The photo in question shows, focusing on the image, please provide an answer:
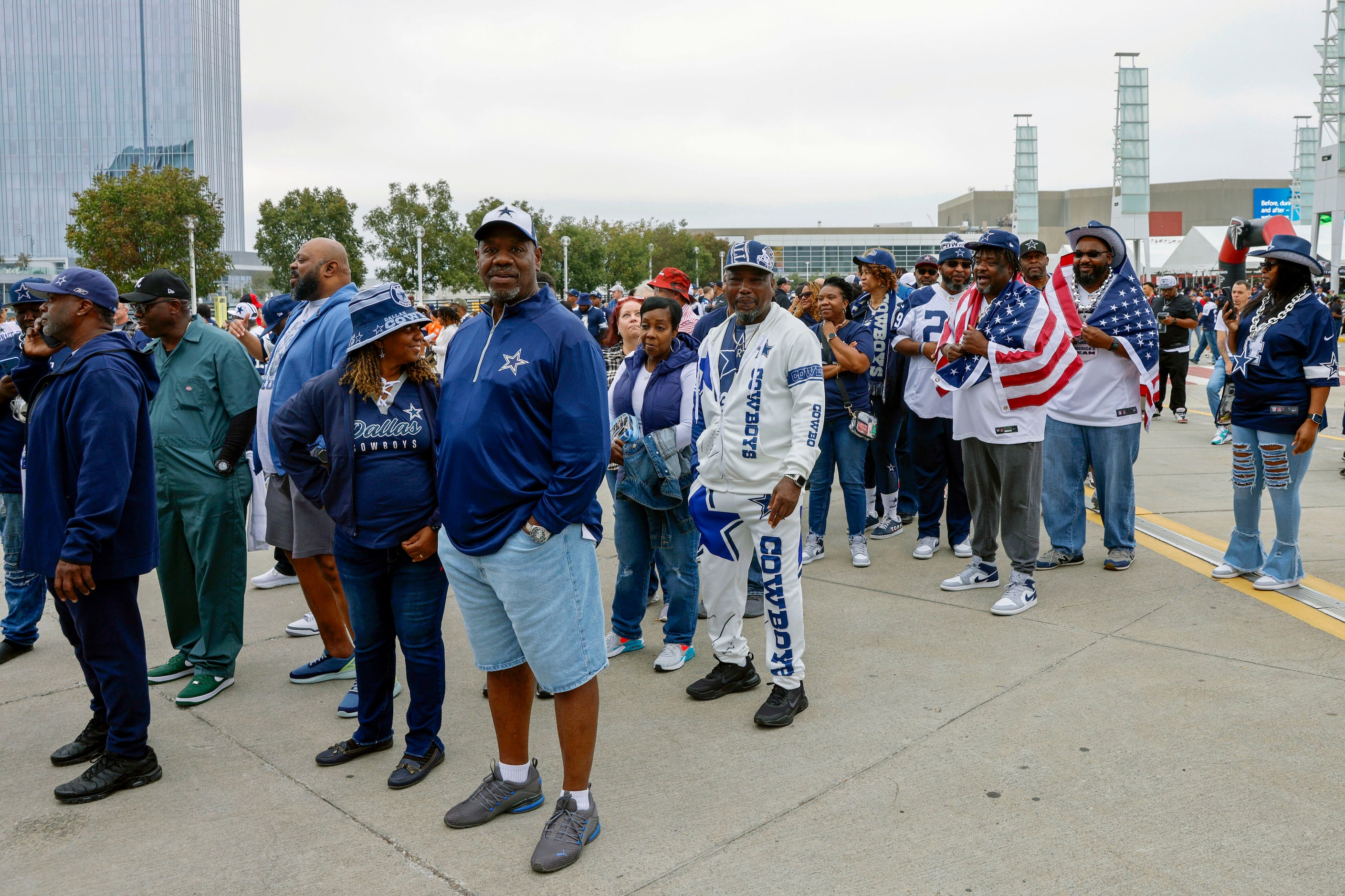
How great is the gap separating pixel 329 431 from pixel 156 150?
5135 inches

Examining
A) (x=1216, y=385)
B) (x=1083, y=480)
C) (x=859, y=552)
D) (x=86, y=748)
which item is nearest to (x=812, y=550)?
(x=859, y=552)

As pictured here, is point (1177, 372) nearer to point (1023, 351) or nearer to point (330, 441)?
point (1023, 351)

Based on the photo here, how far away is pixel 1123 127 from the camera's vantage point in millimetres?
→ 52031

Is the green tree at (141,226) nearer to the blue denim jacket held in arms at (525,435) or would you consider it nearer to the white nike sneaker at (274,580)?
the white nike sneaker at (274,580)

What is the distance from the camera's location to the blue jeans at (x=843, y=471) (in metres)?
6.85

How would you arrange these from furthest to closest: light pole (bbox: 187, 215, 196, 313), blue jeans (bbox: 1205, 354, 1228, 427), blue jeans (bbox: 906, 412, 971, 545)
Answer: light pole (bbox: 187, 215, 196, 313), blue jeans (bbox: 1205, 354, 1228, 427), blue jeans (bbox: 906, 412, 971, 545)

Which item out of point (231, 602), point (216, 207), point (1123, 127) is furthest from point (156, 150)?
point (231, 602)

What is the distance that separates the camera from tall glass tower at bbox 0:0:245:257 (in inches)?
4432

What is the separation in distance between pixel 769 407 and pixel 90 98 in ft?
444

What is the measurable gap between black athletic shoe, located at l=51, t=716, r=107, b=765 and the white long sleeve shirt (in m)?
2.82

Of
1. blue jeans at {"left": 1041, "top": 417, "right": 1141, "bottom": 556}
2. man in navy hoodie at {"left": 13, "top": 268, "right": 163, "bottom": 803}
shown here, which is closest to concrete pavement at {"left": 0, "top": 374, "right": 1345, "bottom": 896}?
man in navy hoodie at {"left": 13, "top": 268, "right": 163, "bottom": 803}

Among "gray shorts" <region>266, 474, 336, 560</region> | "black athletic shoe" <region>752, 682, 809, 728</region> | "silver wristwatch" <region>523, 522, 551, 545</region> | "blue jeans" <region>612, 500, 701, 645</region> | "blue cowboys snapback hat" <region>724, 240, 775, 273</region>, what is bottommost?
"black athletic shoe" <region>752, 682, 809, 728</region>

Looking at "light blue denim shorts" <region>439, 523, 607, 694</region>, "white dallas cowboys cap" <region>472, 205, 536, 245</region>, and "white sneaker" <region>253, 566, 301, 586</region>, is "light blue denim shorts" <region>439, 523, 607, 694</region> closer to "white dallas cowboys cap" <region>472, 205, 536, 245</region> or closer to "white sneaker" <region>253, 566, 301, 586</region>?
"white dallas cowboys cap" <region>472, 205, 536, 245</region>

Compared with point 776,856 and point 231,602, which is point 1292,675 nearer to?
point 776,856
